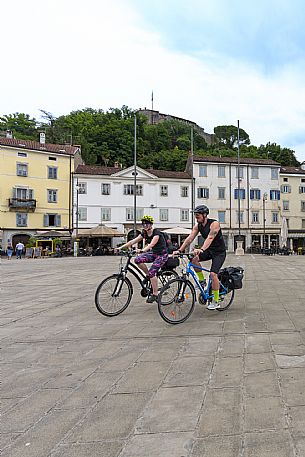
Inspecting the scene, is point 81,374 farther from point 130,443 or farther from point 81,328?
point 81,328

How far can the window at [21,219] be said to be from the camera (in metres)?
46.8

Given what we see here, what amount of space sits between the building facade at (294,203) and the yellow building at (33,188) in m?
29.6

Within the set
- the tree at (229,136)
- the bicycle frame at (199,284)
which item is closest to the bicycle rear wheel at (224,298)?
the bicycle frame at (199,284)

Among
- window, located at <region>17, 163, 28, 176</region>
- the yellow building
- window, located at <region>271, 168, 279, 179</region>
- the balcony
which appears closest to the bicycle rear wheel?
the yellow building

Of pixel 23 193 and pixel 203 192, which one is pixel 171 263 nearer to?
pixel 23 193

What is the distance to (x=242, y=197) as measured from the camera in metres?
56.8

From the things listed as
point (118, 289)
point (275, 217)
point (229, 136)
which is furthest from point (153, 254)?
point (229, 136)

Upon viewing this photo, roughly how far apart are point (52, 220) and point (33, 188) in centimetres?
427

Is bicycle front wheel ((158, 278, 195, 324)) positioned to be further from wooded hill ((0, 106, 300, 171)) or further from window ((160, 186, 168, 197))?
wooded hill ((0, 106, 300, 171))

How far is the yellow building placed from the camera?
46312 millimetres

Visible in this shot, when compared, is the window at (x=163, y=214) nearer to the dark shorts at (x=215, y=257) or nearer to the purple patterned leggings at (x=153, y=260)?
the purple patterned leggings at (x=153, y=260)

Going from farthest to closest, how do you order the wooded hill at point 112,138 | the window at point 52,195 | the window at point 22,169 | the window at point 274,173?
the wooded hill at point 112,138 < the window at point 274,173 < the window at point 52,195 < the window at point 22,169

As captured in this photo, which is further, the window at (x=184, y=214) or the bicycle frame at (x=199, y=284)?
the window at (x=184, y=214)

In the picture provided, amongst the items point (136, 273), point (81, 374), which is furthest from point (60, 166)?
point (81, 374)
